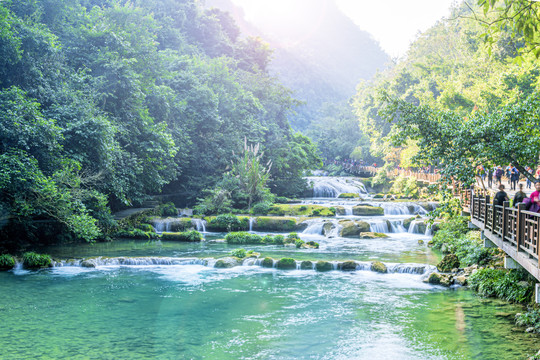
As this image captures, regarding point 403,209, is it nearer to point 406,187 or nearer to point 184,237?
point 406,187

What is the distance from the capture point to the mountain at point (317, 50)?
9312 cm

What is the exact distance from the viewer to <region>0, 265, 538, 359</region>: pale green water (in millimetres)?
8461

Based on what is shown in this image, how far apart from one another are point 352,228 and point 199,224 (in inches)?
299

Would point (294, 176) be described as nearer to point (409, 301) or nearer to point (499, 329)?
point (409, 301)

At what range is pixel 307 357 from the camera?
820cm

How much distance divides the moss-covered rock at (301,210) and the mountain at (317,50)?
5437cm

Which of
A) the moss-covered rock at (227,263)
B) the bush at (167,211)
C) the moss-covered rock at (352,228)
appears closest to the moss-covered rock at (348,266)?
the moss-covered rock at (227,263)

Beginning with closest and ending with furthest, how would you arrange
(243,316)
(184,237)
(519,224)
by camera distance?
(519,224) → (243,316) → (184,237)

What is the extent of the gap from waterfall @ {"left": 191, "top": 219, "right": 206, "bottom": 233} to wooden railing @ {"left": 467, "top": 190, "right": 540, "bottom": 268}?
1318 centimetres

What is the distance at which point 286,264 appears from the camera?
15.4 meters

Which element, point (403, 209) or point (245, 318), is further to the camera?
point (403, 209)

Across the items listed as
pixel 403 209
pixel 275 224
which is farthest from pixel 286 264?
pixel 403 209

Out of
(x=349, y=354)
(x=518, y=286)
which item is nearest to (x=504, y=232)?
(x=518, y=286)

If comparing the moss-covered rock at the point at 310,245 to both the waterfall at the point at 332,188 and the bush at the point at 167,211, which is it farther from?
the waterfall at the point at 332,188
